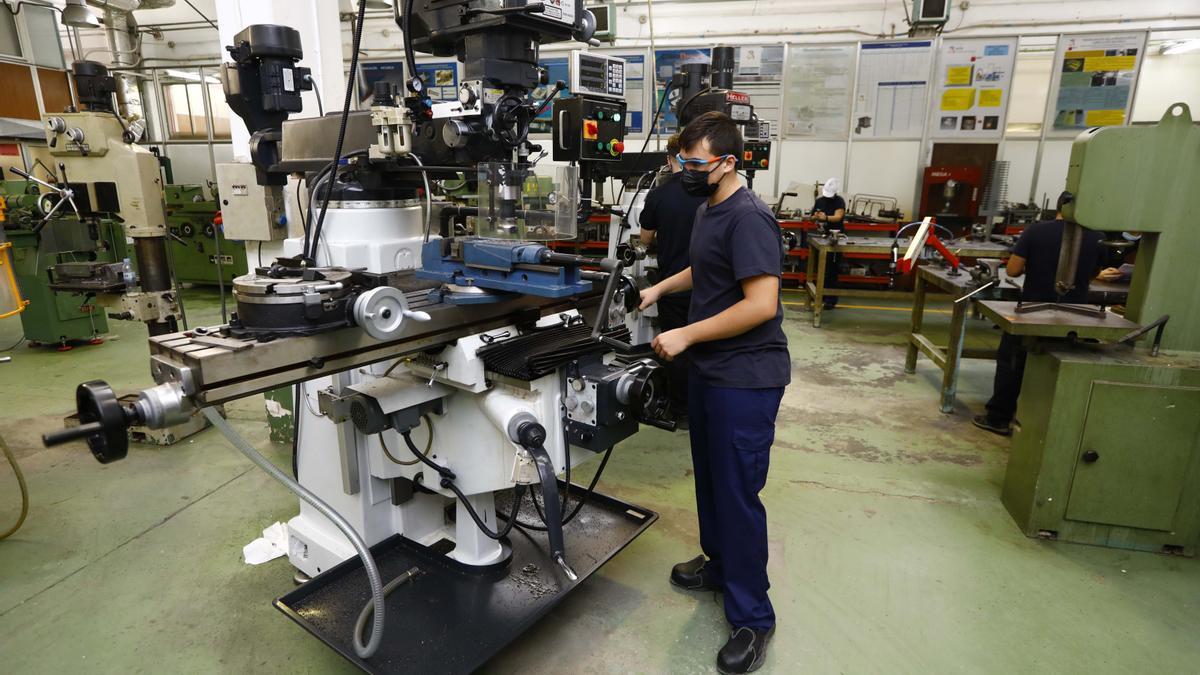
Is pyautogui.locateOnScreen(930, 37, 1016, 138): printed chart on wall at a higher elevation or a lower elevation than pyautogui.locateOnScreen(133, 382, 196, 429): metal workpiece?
higher

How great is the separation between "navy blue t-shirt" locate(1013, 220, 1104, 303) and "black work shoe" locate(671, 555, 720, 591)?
1937 millimetres

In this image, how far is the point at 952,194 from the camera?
531cm

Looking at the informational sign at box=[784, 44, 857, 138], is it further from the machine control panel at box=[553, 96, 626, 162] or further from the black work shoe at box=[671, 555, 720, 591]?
the black work shoe at box=[671, 555, 720, 591]

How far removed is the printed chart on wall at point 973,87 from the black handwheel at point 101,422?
19.6 ft

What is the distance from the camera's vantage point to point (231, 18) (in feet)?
6.91

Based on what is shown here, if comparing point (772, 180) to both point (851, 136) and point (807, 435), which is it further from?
point (807, 435)

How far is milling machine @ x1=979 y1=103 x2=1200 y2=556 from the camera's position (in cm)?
190

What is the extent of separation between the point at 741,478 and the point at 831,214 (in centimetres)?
418

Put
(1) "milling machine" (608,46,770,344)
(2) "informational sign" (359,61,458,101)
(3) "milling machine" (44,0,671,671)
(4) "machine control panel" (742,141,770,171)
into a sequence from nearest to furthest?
(3) "milling machine" (44,0,671,671) < (1) "milling machine" (608,46,770,344) < (4) "machine control panel" (742,141,770,171) < (2) "informational sign" (359,61,458,101)

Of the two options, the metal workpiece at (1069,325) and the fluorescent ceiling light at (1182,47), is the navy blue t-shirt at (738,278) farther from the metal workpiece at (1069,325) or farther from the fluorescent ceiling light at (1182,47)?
the fluorescent ceiling light at (1182,47)

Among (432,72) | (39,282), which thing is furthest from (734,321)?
(432,72)

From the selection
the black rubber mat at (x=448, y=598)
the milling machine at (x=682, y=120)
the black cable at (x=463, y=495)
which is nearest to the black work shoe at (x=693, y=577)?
the black rubber mat at (x=448, y=598)

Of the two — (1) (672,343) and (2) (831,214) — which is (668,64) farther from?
(1) (672,343)

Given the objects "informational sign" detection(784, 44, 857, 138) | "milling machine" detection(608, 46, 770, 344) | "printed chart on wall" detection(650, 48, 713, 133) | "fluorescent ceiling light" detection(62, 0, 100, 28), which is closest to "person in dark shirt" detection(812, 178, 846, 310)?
"informational sign" detection(784, 44, 857, 138)
